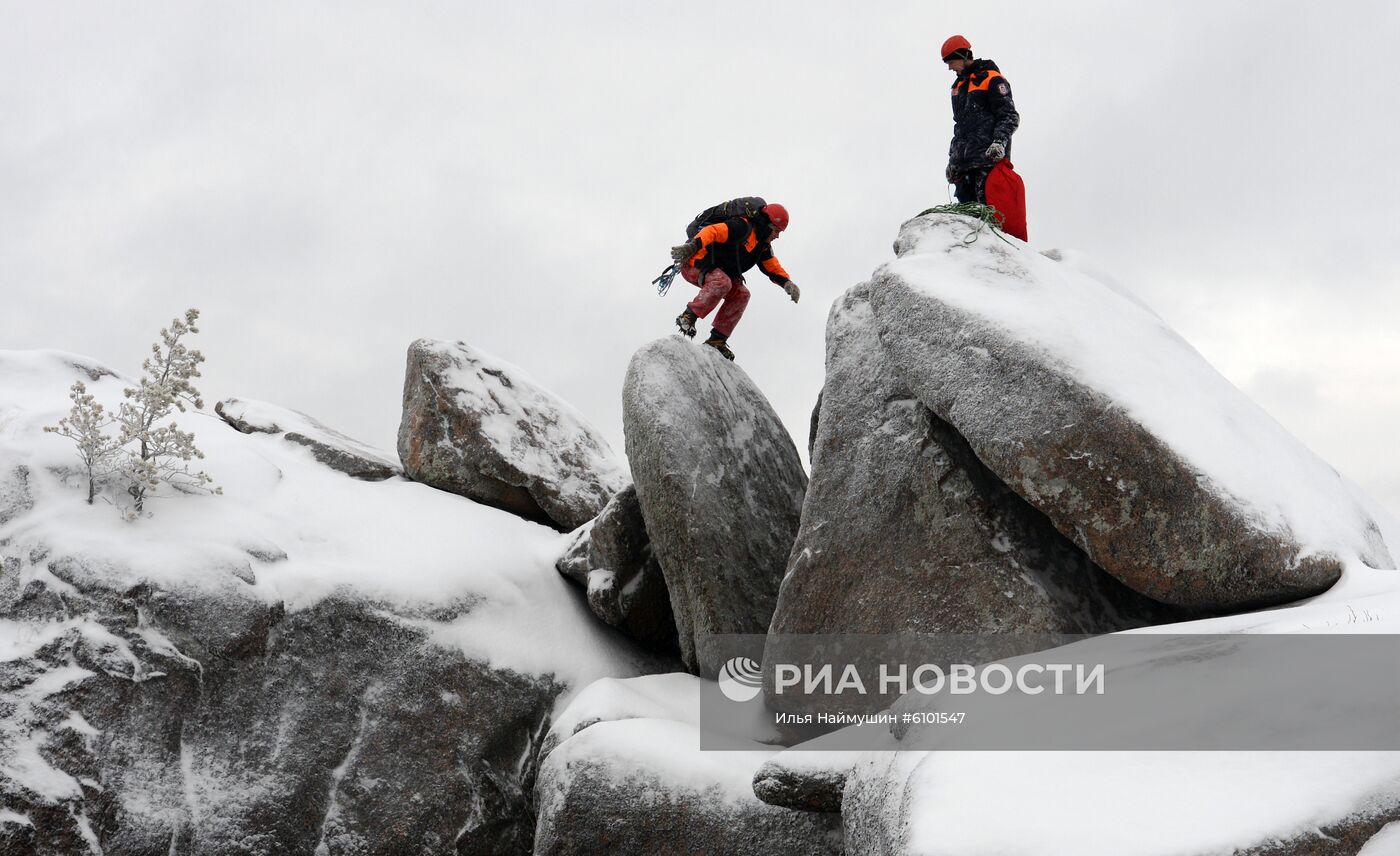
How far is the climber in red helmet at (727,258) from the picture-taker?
12.1m

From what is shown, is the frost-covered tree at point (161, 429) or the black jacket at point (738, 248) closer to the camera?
the frost-covered tree at point (161, 429)

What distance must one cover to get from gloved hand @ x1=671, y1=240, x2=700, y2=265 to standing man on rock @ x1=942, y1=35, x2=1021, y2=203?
9.16ft

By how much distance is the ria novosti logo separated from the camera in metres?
9.16

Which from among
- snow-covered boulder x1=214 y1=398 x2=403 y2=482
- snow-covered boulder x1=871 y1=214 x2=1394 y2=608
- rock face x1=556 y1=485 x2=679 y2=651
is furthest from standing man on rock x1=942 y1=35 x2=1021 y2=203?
snow-covered boulder x1=214 y1=398 x2=403 y2=482

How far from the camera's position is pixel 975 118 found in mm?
10875

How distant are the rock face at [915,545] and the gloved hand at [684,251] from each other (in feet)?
12.1

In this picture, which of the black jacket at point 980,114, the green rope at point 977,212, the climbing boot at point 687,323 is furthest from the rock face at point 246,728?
the black jacket at point 980,114

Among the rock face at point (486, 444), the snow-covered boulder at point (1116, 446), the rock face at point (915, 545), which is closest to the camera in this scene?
the snow-covered boulder at point (1116, 446)

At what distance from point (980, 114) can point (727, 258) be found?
3138 millimetres

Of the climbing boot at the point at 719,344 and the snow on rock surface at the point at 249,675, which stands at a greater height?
the climbing boot at the point at 719,344

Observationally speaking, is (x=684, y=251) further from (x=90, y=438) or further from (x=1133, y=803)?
(x=1133, y=803)

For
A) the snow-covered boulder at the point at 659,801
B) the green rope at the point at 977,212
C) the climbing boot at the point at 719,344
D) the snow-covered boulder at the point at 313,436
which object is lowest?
the snow-covered boulder at the point at 659,801

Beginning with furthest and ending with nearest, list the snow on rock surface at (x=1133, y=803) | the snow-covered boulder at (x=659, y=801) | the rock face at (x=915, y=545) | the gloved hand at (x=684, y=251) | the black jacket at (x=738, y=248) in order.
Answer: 1. the black jacket at (x=738, y=248)
2. the gloved hand at (x=684, y=251)
3. the rock face at (x=915, y=545)
4. the snow-covered boulder at (x=659, y=801)
5. the snow on rock surface at (x=1133, y=803)

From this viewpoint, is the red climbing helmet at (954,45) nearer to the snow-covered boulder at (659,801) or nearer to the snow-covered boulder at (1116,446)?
the snow-covered boulder at (1116,446)
